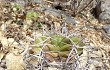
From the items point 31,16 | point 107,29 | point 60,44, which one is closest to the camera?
point 60,44

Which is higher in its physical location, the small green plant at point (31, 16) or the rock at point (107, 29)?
the small green plant at point (31, 16)

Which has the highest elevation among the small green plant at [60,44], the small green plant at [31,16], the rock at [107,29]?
the small green plant at [60,44]

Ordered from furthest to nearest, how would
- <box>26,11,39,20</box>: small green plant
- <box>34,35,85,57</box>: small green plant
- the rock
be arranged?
the rock, <box>26,11,39,20</box>: small green plant, <box>34,35,85,57</box>: small green plant

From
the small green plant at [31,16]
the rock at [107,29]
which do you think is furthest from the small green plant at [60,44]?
the rock at [107,29]

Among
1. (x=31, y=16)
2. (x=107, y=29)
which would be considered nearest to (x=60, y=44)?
(x=31, y=16)

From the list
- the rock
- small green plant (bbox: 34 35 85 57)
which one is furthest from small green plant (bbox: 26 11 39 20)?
small green plant (bbox: 34 35 85 57)

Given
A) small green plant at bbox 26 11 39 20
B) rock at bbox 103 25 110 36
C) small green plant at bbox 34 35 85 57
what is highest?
small green plant at bbox 34 35 85 57

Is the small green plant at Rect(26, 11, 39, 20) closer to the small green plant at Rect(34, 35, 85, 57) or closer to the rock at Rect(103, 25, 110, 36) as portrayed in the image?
the rock at Rect(103, 25, 110, 36)

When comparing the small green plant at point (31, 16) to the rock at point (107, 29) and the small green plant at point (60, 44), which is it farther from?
the small green plant at point (60, 44)

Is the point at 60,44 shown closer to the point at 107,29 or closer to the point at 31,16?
the point at 31,16

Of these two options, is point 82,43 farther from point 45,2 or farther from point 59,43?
point 45,2

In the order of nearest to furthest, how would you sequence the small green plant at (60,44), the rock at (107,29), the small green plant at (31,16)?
1. the small green plant at (60,44)
2. the small green plant at (31,16)
3. the rock at (107,29)

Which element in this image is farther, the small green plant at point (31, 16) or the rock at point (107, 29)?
the rock at point (107, 29)

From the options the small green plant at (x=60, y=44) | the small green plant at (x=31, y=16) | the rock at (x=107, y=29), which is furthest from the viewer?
the rock at (x=107, y=29)
